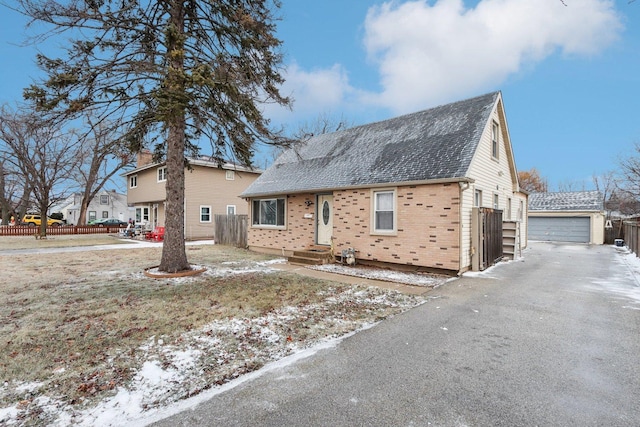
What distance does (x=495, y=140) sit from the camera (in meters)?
11.5

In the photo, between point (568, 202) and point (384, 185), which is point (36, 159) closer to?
point (384, 185)

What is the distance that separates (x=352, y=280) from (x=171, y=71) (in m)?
6.19

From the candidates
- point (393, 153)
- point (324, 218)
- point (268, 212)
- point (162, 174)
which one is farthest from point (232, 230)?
point (393, 153)

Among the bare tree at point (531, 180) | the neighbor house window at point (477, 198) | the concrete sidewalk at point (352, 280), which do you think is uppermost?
the bare tree at point (531, 180)

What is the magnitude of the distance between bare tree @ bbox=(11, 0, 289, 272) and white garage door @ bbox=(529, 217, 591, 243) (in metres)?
21.6

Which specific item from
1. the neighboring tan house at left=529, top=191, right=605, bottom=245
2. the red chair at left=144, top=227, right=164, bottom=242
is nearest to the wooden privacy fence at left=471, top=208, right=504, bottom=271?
the neighboring tan house at left=529, top=191, right=605, bottom=245

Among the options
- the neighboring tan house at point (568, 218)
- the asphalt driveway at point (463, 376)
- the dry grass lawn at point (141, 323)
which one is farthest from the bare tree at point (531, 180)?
the dry grass lawn at point (141, 323)

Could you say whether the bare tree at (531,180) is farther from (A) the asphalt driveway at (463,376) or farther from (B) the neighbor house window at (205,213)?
(A) the asphalt driveway at (463,376)

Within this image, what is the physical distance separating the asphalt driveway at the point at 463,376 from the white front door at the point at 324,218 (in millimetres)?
6221

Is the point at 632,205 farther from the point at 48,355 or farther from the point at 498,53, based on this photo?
the point at 48,355

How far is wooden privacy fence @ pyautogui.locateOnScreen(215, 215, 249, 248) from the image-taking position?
15.8m

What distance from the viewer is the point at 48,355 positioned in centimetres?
354

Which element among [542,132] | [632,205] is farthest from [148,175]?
[632,205]

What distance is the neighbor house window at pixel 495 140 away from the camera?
1112cm
